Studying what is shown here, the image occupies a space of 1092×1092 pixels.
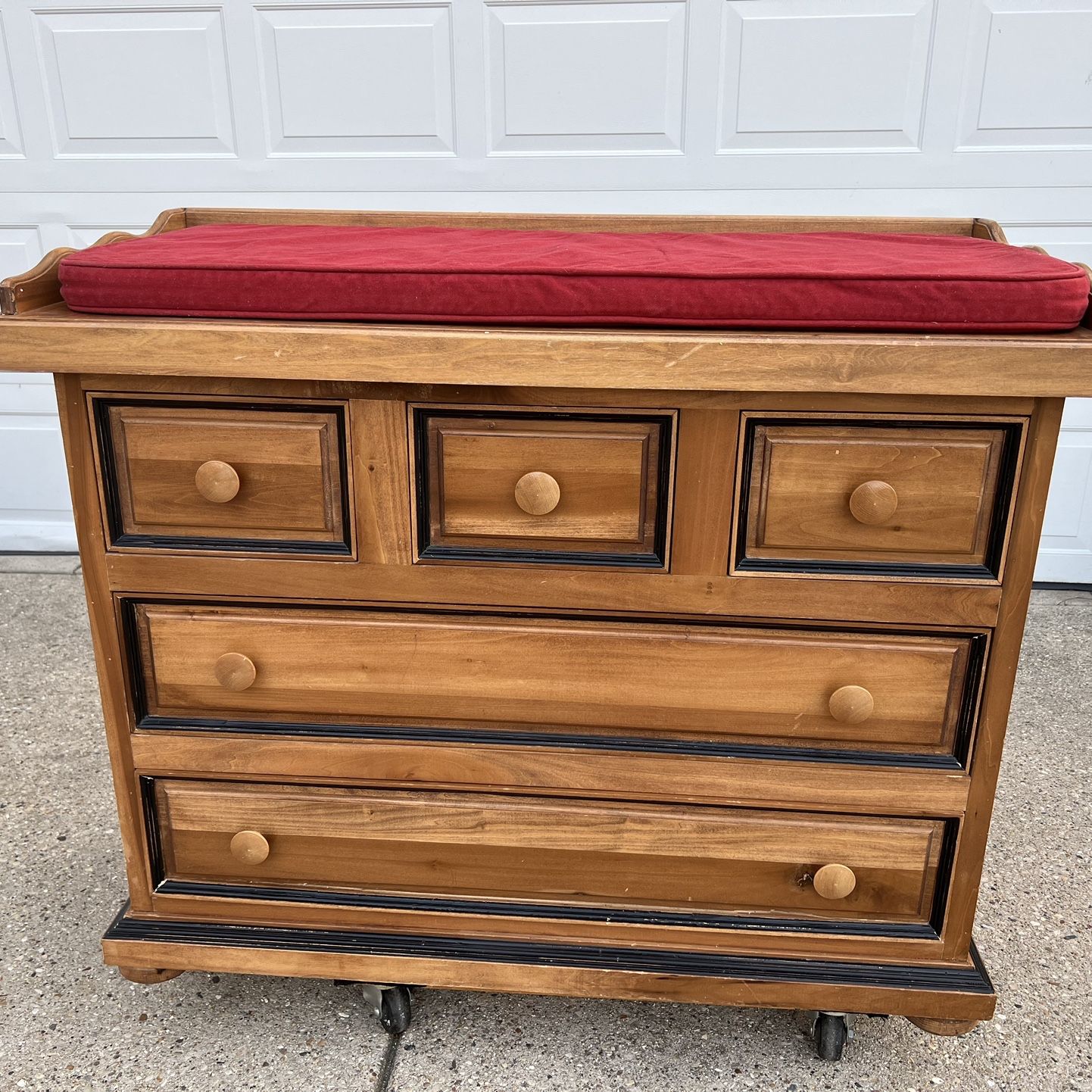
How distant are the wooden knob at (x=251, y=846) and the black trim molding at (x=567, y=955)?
10 cm

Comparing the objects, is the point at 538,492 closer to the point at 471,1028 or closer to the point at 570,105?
the point at 471,1028

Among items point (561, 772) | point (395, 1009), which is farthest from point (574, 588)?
point (395, 1009)

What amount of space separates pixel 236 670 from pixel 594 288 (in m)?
0.62

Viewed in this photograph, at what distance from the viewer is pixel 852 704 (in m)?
1.12

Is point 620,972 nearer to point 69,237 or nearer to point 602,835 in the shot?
point 602,835

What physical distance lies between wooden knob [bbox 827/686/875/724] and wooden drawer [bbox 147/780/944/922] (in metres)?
0.15

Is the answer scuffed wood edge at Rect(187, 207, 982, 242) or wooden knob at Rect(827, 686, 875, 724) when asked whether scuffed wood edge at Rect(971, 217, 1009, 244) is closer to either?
scuffed wood edge at Rect(187, 207, 982, 242)

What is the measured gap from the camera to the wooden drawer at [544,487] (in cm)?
107

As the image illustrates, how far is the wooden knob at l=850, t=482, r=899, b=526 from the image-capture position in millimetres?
1041

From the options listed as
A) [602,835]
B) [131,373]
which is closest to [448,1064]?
[602,835]

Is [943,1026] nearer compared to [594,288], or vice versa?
[594,288]

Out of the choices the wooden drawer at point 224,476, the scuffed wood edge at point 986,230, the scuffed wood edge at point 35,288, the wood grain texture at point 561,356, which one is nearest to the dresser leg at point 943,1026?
the wood grain texture at point 561,356

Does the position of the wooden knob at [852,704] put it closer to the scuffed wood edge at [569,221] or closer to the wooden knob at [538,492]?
the wooden knob at [538,492]

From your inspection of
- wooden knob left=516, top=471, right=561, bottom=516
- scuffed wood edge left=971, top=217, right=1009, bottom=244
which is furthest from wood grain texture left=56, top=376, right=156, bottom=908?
scuffed wood edge left=971, top=217, right=1009, bottom=244
